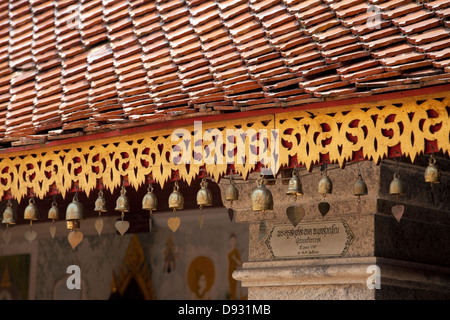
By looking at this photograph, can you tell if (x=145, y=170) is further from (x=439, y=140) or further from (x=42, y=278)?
(x=42, y=278)

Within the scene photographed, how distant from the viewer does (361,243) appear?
17.8 ft

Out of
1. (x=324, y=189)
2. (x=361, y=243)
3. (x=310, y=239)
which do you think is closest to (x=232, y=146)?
(x=324, y=189)

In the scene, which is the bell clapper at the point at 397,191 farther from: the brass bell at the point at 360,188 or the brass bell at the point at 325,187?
the brass bell at the point at 325,187

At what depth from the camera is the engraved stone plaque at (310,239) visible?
18.1 feet

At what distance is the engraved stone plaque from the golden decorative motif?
774 millimetres

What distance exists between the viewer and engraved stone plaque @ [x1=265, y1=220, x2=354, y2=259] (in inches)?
217

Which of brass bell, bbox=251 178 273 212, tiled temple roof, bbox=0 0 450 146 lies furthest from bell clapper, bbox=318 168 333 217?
tiled temple roof, bbox=0 0 450 146

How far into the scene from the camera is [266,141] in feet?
16.7

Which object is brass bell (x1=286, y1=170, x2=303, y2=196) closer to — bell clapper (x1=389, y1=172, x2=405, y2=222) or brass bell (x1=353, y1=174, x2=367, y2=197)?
brass bell (x1=353, y1=174, x2=367, y2=197)

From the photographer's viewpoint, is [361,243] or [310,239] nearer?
[361,243]

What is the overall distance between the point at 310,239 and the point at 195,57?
4.84 feet

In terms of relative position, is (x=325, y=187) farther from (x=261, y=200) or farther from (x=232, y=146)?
(x=232, y=146)
